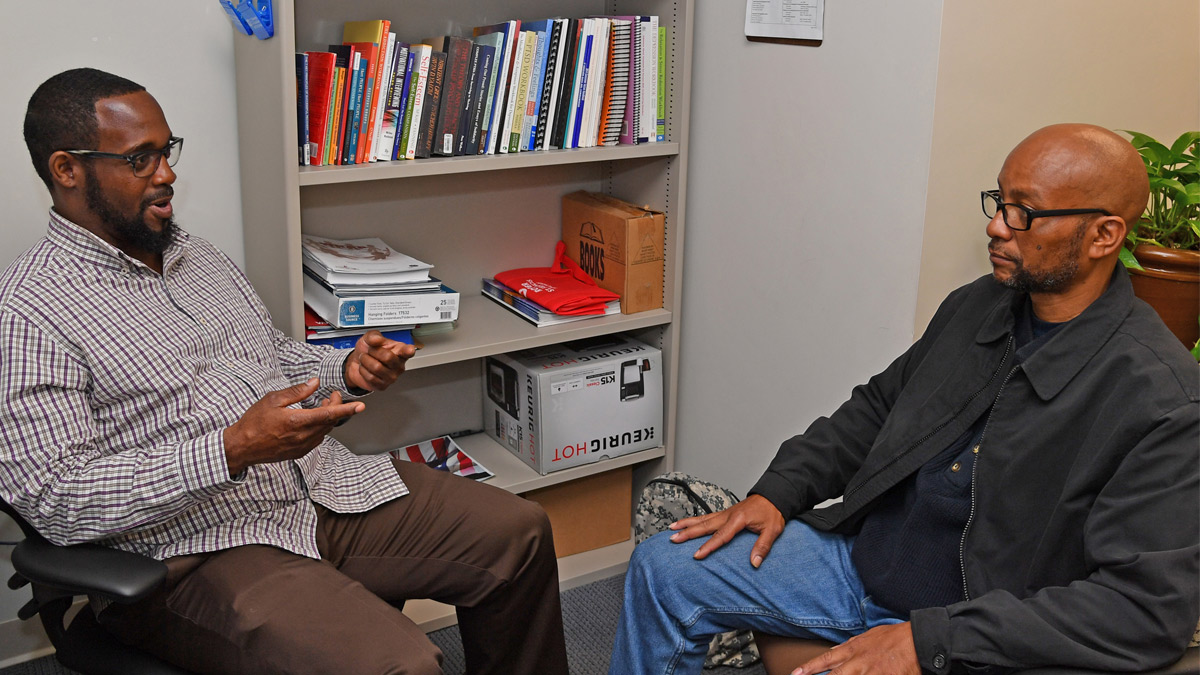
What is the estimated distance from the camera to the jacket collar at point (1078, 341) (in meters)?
1.44

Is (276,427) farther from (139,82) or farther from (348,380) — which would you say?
(139,82)

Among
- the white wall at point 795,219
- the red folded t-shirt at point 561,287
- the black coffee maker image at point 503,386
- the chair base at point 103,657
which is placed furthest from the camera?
the black coffee maker image at point 503,386

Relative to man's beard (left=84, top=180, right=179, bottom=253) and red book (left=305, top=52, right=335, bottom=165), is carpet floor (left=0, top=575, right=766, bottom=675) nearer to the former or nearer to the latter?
man's beard (left=84, top=180, right=179, bottom=253)

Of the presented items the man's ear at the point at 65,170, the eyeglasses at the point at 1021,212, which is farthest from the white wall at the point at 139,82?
the eyeglasses at the point at 1021,212

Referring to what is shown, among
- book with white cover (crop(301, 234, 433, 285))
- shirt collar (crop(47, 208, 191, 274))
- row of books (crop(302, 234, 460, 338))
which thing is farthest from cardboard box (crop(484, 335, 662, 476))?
shirt collar (crop(47, 208, 191, 274))

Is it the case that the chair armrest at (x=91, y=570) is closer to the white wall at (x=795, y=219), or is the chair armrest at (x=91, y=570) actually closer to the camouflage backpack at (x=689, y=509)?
the camouflage backpack at (x=689, y=509)

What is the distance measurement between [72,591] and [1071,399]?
58.0 inches

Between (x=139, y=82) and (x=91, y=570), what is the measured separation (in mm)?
1151

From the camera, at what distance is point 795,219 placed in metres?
2.23

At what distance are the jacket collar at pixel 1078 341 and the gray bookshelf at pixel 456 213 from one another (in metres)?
1.19

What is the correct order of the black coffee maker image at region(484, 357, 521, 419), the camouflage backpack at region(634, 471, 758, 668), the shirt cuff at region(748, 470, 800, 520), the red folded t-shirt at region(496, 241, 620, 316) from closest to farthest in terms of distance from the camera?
1. the shirt cuff at region(748, 470, 800, 520)
2. the camouflage backpack at region(634, 471, 758, 668)
3. the red folded t-shirt at region(496, 241, 620, 316)
4. the black coffee maker image at region(484, 357, 521, 419)

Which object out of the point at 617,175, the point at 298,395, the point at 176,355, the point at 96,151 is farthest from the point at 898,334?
the point at 96,151

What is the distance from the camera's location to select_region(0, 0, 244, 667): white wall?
2012 millimetres

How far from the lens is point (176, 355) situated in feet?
5.71
